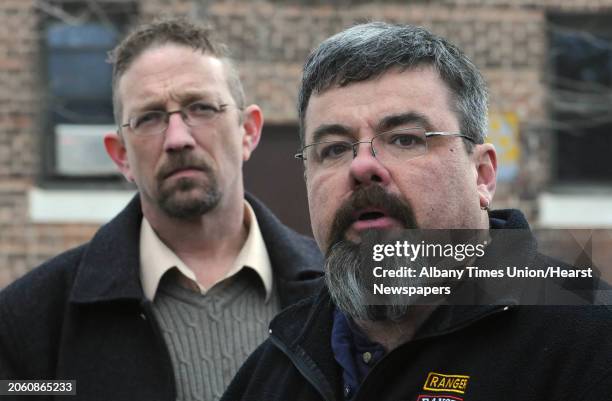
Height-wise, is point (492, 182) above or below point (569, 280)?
above

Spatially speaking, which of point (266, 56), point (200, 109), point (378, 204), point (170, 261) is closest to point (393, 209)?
point (378, 204)

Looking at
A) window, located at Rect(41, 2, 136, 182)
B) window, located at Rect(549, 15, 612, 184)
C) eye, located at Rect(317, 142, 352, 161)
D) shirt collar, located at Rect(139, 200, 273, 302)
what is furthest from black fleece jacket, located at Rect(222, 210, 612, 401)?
window, located at Rect(549, 15, 612, 184)

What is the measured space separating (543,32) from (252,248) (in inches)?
266

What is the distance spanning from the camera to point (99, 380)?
349 cm

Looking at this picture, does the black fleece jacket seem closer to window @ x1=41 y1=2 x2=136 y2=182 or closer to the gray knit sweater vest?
the gray knit sweater vest

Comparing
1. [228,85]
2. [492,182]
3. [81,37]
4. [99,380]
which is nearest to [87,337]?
[99,380]

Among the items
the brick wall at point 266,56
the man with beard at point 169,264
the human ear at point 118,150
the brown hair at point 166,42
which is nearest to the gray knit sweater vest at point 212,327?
the man with beard at point 169,264

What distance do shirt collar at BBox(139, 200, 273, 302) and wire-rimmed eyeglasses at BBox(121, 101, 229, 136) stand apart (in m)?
0.33

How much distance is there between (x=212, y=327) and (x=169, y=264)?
0.27m

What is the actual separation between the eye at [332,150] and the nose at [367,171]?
0.26 feet

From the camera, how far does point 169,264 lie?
148 inches

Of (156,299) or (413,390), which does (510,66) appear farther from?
(413,390)

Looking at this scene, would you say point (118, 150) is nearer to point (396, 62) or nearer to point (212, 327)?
point (212, 327)

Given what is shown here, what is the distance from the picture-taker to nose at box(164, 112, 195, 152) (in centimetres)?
377
